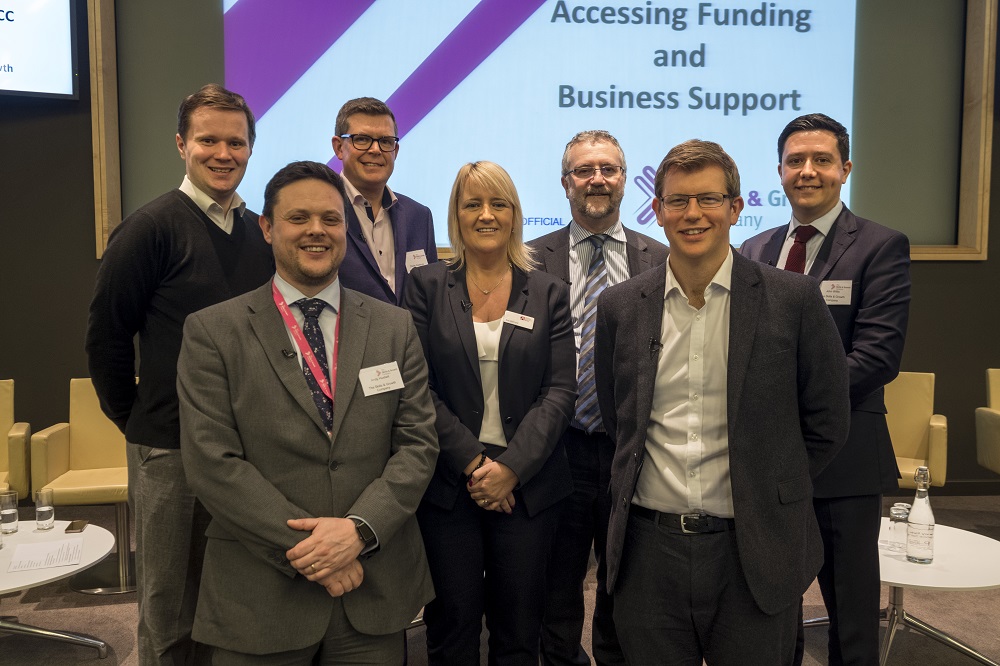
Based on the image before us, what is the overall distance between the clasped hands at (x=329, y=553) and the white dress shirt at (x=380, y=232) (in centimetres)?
115

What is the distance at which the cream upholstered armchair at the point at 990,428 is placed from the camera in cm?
481

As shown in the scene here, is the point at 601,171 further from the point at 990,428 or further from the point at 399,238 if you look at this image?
the point at 990,428

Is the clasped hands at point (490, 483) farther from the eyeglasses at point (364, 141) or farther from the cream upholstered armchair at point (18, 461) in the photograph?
the cream upholstered armchair at point (18, 461)

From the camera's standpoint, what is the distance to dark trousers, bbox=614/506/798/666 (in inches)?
74.4

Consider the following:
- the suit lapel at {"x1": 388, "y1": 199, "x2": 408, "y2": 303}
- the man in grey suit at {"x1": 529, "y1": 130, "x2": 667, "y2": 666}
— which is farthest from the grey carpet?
the suit lapel at {"x1": 388, "y1": 199, "x2": 408, "y2": 303}

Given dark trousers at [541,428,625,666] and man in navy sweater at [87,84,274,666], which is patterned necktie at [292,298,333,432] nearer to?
man in navy sweater at [87,84,274,666]

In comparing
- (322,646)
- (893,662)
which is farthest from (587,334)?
(893,662)

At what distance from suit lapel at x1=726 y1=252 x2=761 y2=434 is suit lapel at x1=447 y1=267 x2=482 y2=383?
Answer: 0.81m

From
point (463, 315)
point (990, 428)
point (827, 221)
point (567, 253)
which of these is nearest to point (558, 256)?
point (567, 253)

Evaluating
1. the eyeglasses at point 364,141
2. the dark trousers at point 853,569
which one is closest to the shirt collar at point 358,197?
the eyeglasses at point 364,141

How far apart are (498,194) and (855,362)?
120cm

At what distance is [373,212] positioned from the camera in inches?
117

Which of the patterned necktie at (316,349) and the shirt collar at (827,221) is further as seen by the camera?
the shirt collar at (827,221)

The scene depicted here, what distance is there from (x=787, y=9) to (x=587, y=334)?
362cm
